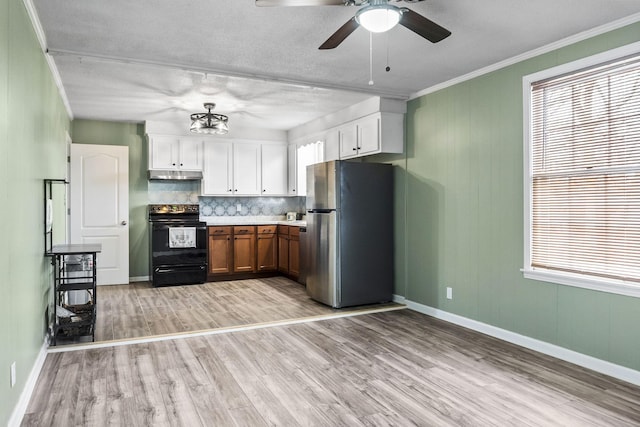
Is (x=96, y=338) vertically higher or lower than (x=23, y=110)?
lower

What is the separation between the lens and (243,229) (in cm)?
696

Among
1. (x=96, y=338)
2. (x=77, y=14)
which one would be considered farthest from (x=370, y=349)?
(x=77, y=14)

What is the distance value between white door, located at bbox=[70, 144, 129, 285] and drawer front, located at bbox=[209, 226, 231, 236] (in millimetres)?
1244

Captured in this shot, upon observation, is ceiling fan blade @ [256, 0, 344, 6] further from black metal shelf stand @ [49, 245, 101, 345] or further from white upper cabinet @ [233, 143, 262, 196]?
white upper cabinet @ [233, 143, 262, 196]

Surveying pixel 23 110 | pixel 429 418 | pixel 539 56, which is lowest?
pixel 429 418

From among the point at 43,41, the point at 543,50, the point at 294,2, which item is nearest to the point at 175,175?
the point at 43,41

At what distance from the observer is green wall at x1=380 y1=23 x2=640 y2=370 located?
3234mm

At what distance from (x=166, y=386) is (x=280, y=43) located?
2646 millimetres

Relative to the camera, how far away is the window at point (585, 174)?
305 centimetres

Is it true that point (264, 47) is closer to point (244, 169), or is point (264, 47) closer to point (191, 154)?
point (191, 154)

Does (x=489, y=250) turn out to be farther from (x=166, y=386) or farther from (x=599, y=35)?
(x=166, y=386)

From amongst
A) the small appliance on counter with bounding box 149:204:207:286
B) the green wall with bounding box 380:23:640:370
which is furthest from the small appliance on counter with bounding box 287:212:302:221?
the green wall with bounding box 380:23:640:370

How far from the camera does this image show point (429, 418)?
2.47 m

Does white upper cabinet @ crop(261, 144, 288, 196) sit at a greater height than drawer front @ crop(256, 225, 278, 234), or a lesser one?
greater
